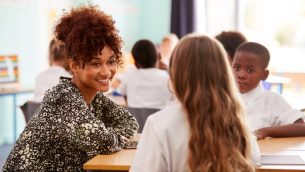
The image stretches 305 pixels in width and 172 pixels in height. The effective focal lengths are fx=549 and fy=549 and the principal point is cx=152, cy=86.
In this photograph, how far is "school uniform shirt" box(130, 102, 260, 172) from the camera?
185 centimetres

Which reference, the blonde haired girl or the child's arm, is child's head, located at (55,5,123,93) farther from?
the child's arm

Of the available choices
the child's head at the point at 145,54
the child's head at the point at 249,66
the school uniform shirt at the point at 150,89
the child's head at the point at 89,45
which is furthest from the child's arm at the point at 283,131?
the child's head at the point at 145,54

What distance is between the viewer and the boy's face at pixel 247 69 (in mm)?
3127

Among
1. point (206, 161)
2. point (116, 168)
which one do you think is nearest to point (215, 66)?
point (206, 161)

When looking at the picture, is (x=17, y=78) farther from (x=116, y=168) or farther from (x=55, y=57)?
(x=116, y=168)

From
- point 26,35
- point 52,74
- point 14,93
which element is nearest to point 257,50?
point 52,74

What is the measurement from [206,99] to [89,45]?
2.69 feet

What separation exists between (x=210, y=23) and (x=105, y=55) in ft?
18.7

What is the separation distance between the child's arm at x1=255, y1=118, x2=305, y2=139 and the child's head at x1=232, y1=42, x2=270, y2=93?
0.29m

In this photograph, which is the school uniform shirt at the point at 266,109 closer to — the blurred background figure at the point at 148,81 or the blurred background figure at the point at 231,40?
the blurred background figure at the point at 231,40

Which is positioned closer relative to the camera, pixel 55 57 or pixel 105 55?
pixel 105 55

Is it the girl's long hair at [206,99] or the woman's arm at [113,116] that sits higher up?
the girl's long hair at [206,99]

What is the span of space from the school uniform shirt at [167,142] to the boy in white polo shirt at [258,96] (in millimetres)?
1307

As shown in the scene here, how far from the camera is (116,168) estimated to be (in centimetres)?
236
